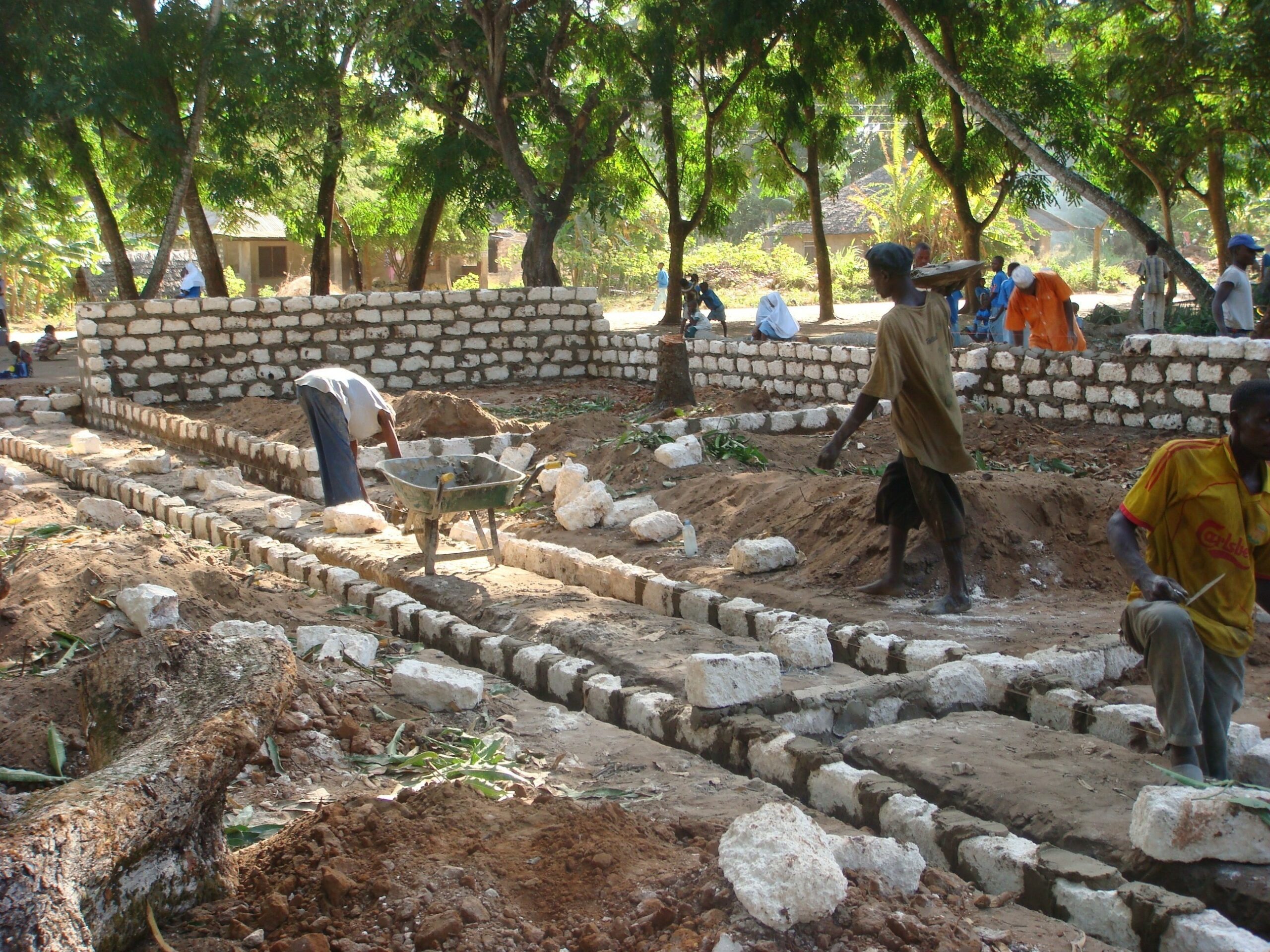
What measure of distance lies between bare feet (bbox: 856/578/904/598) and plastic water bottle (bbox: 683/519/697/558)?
1.34 metres

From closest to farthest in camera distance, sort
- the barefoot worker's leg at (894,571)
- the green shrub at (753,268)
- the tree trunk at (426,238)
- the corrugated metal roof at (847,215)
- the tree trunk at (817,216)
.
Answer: the barefoot worker's leg at (894,571) < the tree trunk at (817,216) < the tree trunk at (426,238) < the green shrub at (753,268) < the corrugated metal roof at (847,215)

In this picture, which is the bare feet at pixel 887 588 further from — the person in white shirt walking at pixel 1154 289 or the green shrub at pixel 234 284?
the green shrub at pixel 234 284

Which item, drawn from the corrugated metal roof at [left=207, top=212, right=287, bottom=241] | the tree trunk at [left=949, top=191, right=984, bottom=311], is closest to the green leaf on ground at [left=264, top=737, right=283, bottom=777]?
the tree trunk at [left=949, top=191, right=984, bottom=311]

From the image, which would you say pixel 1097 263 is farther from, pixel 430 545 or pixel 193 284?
pixel 430 545

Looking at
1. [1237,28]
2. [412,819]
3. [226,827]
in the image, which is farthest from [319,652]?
[1237,28]

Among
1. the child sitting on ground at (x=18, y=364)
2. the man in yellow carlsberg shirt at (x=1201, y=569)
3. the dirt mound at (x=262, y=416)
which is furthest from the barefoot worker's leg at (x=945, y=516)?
the child sitting on ground at (x=18, y=364)

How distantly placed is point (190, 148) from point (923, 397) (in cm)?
1411

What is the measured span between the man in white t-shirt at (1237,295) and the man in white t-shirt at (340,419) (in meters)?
7.52

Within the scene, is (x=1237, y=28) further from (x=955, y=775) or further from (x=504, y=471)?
(x=955, y=775)

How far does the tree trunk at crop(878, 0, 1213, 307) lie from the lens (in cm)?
1300

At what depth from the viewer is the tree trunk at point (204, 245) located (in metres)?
17.8

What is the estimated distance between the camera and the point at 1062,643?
5.07 meters

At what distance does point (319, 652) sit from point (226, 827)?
1728 millimetres

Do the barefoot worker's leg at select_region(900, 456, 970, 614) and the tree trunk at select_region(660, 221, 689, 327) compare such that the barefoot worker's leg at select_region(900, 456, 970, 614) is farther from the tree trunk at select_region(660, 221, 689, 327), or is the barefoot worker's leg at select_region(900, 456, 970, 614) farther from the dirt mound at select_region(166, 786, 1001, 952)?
the tree trunk at select_region(660, 221, 689, 327)
